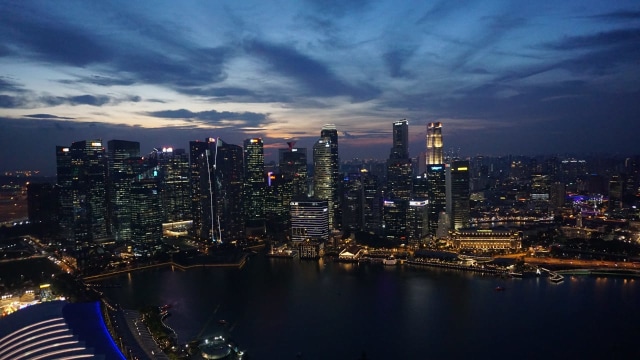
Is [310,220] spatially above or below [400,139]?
below

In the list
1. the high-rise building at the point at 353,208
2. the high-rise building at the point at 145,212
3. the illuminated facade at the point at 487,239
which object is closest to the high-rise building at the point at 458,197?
the illuminated facade at the point at 487,239

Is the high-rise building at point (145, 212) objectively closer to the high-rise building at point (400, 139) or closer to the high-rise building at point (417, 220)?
the high-rise building at point (417, 220)

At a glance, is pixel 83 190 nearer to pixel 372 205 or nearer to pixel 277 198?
pixel 277 198

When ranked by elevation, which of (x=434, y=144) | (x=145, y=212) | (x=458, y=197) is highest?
(x=434, y=144)

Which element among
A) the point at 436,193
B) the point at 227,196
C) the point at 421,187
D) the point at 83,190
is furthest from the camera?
the point at 421,187

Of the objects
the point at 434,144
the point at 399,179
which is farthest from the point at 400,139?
the point at 399,179

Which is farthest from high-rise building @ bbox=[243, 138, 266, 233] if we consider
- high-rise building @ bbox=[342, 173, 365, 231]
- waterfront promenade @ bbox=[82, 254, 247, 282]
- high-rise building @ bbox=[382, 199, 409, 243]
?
waterfront promenade @ bbox=[82, 254, 247, 282]

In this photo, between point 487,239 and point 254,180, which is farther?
point 254,180

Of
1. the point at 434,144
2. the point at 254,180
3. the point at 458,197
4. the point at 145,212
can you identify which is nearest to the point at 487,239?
the point at 458,197

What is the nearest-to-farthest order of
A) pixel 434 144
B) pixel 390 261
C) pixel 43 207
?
pixel 390 261, pixel 43 207, pixel 434 144
